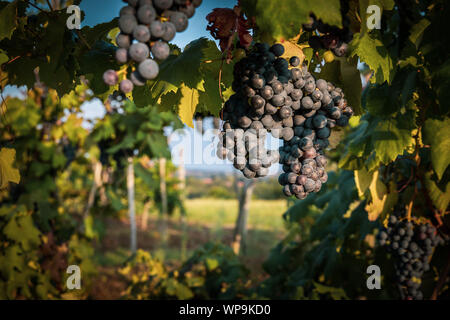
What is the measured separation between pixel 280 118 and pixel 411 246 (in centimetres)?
167

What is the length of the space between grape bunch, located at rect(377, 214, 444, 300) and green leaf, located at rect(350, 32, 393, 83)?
1444mm

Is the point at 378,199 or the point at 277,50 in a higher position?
the point at 277,50

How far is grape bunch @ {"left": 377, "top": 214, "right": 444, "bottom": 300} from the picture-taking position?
80.1 inches

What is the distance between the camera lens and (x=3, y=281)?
10.8 feet

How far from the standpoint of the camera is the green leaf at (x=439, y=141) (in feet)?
4.29

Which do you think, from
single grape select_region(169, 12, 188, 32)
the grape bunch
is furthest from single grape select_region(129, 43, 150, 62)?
the grape bunch

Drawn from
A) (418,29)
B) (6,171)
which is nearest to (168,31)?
(6,171)

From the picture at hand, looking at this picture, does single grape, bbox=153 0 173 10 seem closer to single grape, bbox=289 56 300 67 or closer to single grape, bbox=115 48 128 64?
single grape, bbox=115 48 128 64

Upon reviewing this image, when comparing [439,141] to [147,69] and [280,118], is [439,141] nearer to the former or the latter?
[280,118]

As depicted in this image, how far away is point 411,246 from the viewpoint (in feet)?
6.73

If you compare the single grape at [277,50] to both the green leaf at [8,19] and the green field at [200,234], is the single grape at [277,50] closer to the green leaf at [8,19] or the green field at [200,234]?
the green leaf at [8,19]

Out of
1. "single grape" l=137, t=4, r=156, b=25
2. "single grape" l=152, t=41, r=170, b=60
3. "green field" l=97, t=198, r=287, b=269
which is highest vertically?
"single grape" l=137, t=4, r=156, b=25

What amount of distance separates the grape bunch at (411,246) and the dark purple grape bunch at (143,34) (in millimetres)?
2073
